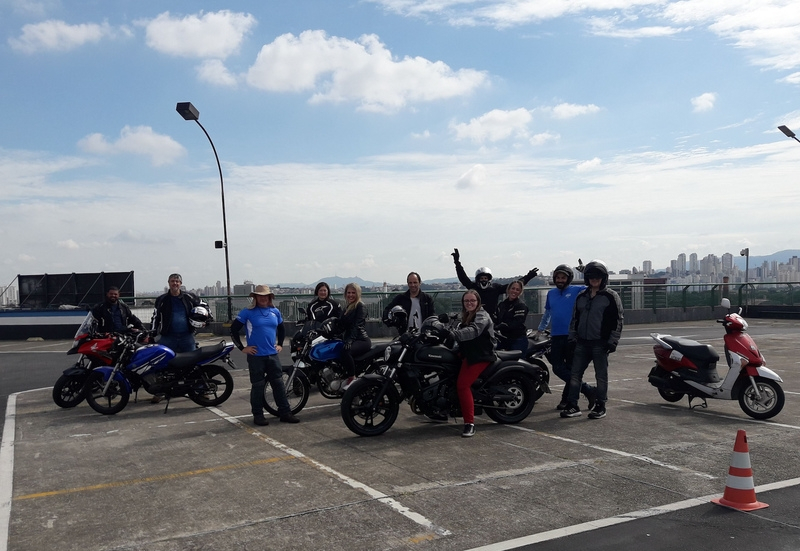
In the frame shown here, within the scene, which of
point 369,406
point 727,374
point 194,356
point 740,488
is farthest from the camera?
point 194,356

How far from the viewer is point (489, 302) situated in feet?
31.7

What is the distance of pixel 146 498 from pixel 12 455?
2.56 metres

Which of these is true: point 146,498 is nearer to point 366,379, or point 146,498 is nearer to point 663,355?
point 366,379

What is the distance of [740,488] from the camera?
→ 521cm

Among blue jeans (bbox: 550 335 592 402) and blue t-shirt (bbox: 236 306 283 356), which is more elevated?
blue t-shirt (bbox: 236 306 283 356)

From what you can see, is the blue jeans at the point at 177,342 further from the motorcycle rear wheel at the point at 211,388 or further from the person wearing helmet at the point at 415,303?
the person wearing helmet at the point at 415,303

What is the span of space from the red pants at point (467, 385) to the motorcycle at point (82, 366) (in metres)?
4.97

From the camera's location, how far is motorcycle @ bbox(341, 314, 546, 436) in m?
7.70

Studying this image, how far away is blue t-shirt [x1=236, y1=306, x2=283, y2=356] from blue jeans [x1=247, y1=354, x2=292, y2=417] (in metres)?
0.11

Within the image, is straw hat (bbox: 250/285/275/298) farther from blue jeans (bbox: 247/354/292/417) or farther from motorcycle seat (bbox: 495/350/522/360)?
motorcycle seat (bbox: 495/350/522/360)

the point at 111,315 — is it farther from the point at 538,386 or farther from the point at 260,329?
the point at 538,386

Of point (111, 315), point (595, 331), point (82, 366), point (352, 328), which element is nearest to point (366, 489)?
point (352, 328)

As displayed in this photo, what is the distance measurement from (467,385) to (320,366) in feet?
7.91

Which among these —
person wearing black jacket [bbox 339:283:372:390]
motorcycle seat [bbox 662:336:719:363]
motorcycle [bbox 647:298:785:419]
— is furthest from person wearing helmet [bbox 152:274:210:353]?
motorcycle seat [bbox 662:336:719:363]
